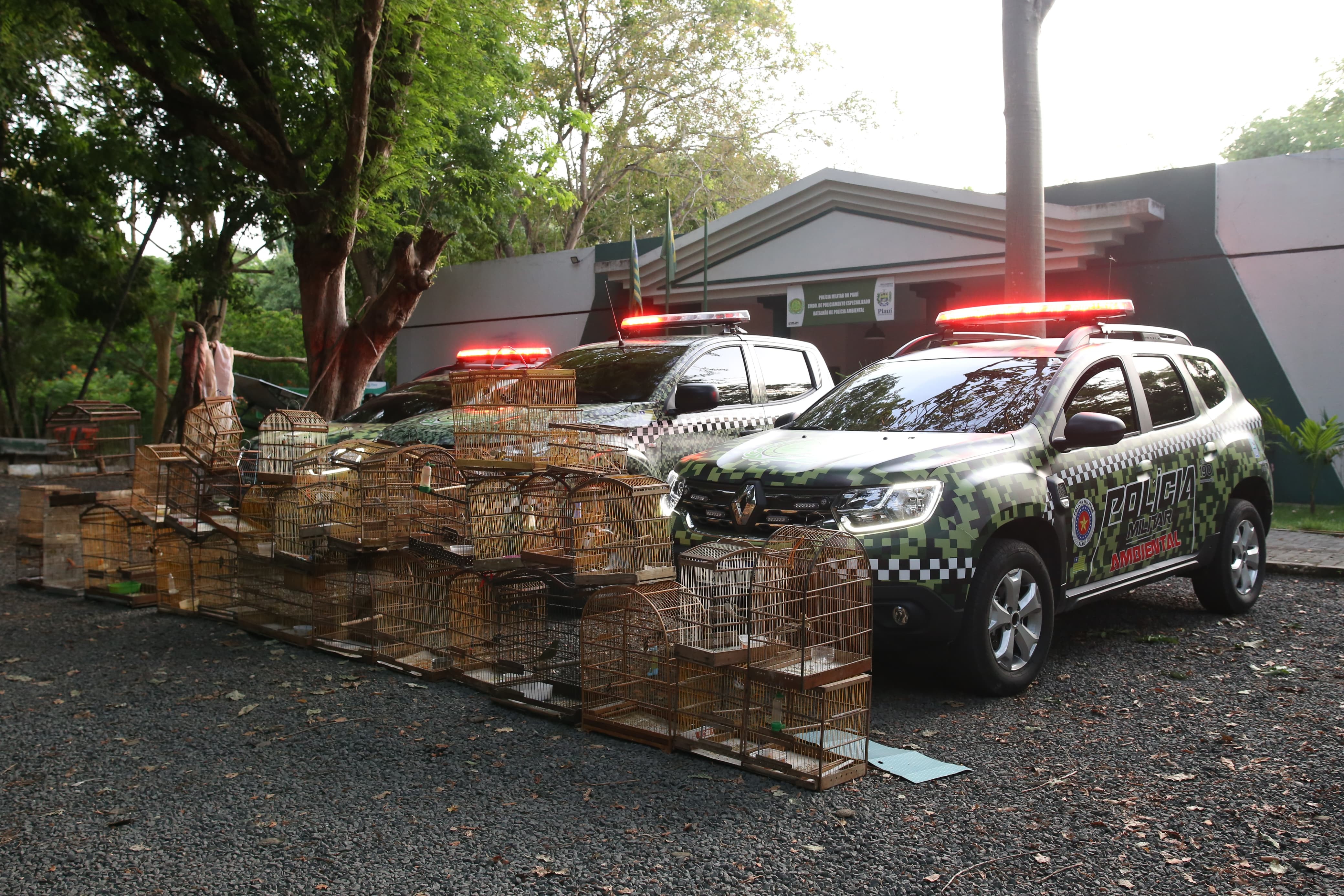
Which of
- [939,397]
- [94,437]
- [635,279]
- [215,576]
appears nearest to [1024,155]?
[939,397]

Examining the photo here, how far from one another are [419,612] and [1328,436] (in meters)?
10.2

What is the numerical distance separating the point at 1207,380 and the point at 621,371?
169 inches

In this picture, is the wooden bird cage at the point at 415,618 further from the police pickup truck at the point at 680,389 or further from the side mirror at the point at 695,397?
the side mirror at the point at 695,397

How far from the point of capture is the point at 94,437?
15375mm

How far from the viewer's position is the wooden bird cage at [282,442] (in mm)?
7168

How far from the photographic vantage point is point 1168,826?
3.79m

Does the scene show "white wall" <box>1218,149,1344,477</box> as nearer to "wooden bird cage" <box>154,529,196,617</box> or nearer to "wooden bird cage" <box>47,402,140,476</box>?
"wooden bird cage" <box>154,529,196,617</box>

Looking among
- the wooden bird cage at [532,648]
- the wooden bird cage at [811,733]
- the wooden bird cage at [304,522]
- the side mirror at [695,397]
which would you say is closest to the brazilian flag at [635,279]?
the side mirror at [695,397]

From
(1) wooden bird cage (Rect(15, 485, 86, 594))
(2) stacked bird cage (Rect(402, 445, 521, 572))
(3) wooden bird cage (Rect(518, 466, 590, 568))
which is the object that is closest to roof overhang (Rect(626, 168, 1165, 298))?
(2) stacked bird cage (Rect(402, 445, 521, 572))

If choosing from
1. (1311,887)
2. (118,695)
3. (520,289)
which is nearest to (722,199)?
(520,289)

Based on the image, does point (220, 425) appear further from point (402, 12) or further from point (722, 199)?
point (722, 199)

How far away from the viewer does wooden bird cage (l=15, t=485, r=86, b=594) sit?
850 centimetres

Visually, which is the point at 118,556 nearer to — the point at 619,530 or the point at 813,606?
the point at 619,530

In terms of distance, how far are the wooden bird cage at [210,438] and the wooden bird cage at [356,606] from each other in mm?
1512
